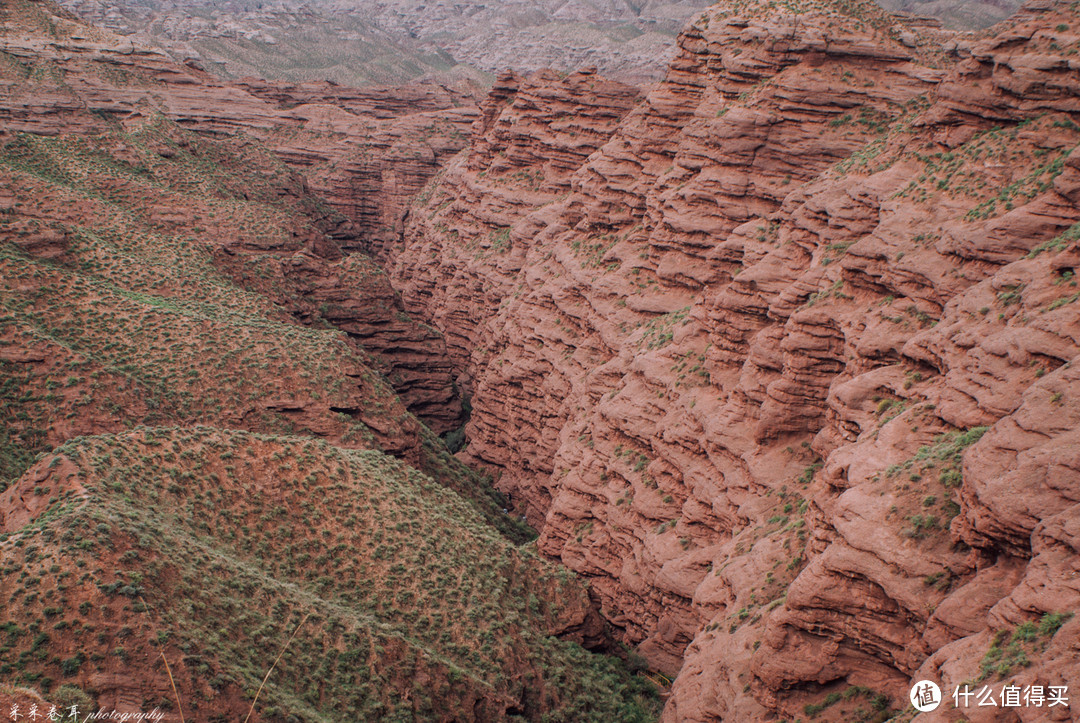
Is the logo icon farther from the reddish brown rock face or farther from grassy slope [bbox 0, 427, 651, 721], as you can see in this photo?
grassy slope [bbox 0, 427, 651, 721]

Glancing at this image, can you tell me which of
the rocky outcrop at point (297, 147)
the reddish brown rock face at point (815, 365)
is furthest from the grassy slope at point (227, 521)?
the reddish brown rock face at point (815, 365)

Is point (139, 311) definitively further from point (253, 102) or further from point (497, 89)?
point (253, 102)

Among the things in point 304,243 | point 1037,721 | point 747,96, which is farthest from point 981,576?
point 304,243

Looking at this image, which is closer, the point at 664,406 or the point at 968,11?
the point at 664,406

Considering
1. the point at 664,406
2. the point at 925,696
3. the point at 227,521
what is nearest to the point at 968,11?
the point at 664,406

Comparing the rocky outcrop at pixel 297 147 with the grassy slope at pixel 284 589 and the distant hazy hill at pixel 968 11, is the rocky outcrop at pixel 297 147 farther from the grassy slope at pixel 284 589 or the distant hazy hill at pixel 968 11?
the distant hazy hill at pixel 968 11

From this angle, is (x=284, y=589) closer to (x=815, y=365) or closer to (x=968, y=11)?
(x=815, y=365)
